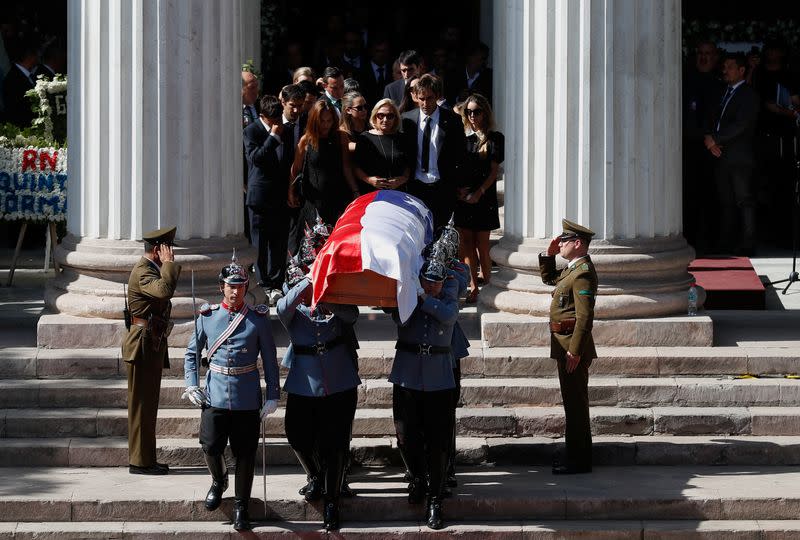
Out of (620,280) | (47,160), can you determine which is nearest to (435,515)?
(620,280)

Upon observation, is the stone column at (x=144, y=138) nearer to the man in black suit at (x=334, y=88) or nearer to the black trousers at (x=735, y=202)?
the man in black suit at (x=334, y=88)

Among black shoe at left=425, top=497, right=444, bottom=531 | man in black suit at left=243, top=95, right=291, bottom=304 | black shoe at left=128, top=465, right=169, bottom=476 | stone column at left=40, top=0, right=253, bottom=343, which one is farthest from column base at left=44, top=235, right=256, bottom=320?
black shoe at left=425, top=497, right=444, bottom=531

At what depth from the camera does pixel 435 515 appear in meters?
10.6

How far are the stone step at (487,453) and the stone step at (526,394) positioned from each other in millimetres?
494

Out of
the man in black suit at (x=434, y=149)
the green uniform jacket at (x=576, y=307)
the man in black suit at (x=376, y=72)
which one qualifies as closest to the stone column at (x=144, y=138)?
the man in black suit at (x=434, y=149)

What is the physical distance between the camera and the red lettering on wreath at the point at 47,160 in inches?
620

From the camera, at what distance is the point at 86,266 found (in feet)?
42.3

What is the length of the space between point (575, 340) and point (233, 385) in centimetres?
235

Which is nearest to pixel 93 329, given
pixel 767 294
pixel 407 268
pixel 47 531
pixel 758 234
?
pixel 47 531

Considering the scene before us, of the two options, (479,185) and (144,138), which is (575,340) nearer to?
(479,185)

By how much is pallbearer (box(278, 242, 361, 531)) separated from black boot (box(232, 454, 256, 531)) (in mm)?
355

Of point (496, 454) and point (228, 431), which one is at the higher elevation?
point (228, 431)

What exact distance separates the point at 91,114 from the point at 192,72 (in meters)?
0.85

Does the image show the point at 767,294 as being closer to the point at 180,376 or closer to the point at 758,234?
the point at 758,234
